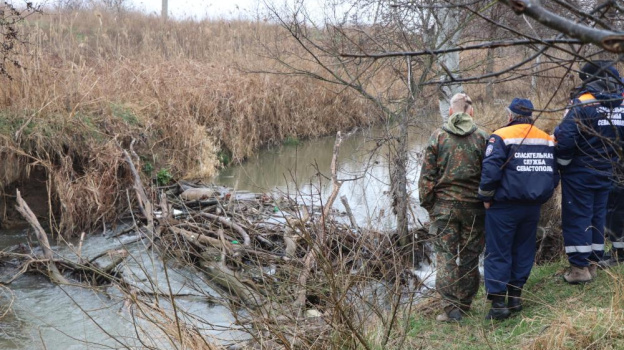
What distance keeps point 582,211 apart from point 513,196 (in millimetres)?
982

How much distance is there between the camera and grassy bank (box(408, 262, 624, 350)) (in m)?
3.87

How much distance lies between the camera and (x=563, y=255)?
687 centimetres

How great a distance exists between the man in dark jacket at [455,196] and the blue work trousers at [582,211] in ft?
2.79

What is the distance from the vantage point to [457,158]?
16.9 feet

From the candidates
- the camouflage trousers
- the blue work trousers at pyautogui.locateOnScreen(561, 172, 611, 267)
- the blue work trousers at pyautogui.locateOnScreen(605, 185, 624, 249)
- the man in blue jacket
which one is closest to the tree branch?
the camouflage trousers

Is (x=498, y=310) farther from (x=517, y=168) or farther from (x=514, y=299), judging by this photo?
(x=517, y=168)

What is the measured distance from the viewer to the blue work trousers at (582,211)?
534 centimetres

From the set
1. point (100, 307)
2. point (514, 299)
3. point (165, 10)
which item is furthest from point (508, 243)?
point (165, 10)

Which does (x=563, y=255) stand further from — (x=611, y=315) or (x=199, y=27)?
(x=199, y=27)

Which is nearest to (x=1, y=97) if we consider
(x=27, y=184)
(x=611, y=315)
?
(x=27, y=184)

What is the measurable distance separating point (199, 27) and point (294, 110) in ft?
24.3

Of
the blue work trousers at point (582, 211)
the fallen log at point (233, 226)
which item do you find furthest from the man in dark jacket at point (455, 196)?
the fallen log at point (233, 226)

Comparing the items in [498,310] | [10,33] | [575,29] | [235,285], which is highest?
[10,33]

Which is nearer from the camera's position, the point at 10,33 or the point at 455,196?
the point at 455,196
